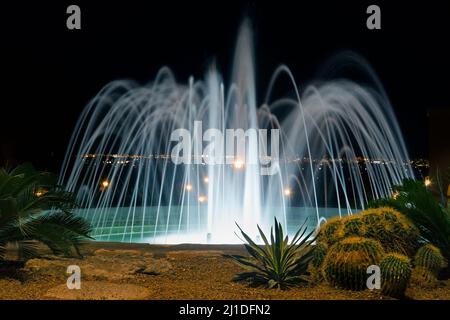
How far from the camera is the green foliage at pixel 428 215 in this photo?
8120mm

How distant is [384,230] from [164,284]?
3733 millimetres

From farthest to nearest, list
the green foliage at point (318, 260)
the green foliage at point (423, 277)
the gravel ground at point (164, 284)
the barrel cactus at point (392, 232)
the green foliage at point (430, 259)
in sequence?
1. the barrel cactus at point (392, 232)
2. the green foliage at point (318, 260)
3. the green foliage at point (430, 259)
4. the green foliage at point (423, 277)
5. the gravel ground at point (164, 284)

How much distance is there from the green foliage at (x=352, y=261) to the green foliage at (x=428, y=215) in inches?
56.5

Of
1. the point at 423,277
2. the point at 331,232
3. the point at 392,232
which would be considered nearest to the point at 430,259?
the point at 423,277

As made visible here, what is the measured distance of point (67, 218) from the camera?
891cm

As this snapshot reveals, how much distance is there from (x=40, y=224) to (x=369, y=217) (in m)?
5.74

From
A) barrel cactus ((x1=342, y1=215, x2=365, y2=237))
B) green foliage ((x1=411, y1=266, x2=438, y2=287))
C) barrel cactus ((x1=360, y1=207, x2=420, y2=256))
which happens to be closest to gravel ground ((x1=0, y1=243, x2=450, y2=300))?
green foliage ((x1=411, y1=266, x2=438, y2=287))

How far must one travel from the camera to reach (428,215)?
822 centimetres

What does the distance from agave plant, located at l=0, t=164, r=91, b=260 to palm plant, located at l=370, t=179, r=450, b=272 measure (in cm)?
592

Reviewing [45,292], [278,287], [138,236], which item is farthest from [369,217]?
[138,236]

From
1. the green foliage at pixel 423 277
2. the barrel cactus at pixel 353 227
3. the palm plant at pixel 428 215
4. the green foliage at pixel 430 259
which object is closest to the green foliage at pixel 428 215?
the palm plant at pixel 428 215

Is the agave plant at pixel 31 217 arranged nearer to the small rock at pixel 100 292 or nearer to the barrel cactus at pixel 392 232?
the small rock at pixel 100 292

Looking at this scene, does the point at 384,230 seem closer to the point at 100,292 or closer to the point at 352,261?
the point at 352,261
